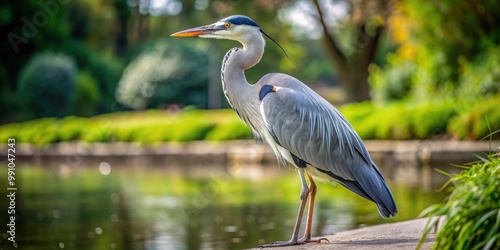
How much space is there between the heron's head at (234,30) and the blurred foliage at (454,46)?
1318cm

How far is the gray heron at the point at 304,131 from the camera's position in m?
6.07

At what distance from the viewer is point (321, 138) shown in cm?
612

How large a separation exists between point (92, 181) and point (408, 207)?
311 inches

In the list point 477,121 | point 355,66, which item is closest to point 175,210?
point 477,121

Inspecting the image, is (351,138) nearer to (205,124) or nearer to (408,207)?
(408,207)

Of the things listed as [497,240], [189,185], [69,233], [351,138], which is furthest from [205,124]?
[497,240]

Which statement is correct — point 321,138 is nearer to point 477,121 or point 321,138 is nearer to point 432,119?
point 477,121

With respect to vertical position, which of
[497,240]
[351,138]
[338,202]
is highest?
[351,138]

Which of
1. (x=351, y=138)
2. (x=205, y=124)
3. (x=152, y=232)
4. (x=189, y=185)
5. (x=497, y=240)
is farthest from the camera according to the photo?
(x=205, y=124)

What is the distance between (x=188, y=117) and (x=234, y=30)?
64.8ft

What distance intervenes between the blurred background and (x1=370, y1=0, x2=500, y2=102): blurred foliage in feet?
0.10

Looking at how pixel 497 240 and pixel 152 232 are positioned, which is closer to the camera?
pixel 497 240

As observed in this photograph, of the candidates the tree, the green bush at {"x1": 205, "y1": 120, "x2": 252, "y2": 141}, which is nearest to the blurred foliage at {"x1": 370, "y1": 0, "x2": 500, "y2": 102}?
the green bush at {"x1": 205, "y1": 120, "x2": 252, "y2": 141}

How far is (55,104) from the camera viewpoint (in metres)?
35.0
